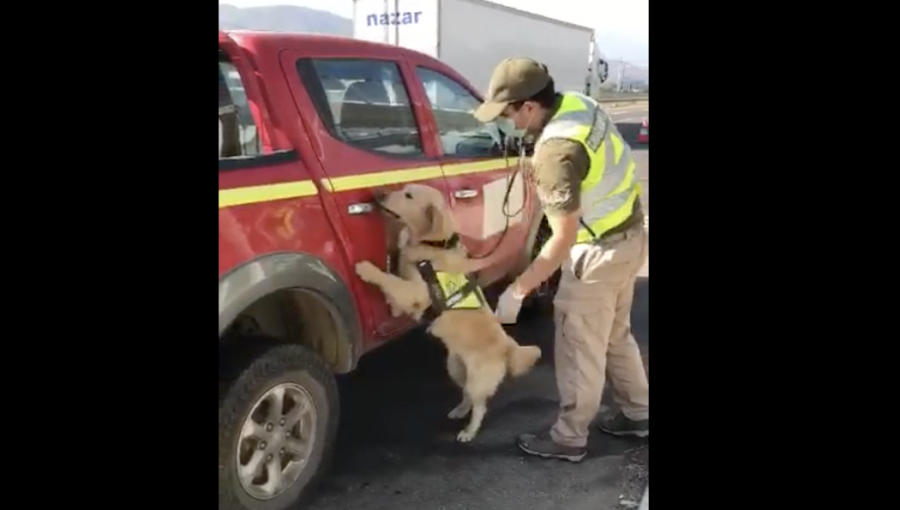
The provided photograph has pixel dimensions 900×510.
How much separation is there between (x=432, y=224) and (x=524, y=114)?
332mm

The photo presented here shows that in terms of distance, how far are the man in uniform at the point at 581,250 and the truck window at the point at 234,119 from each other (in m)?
0.54

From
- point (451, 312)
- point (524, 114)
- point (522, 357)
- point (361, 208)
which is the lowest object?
point (522, 357)

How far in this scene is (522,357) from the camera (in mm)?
1825

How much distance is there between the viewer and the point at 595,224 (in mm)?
1779

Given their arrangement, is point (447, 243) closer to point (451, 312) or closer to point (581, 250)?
point (451, 312)

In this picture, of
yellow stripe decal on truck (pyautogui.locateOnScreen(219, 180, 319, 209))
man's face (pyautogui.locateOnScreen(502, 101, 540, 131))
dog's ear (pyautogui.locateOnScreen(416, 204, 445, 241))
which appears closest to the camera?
yellow stripe decal on truck (pyautogui.locateOnScreen(219, 180, 319, 209))

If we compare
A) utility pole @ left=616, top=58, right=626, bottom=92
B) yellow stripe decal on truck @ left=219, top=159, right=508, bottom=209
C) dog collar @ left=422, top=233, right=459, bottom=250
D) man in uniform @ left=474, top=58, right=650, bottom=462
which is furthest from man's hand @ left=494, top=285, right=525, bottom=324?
utility pole @ left=616, top=58, right=626, bottom=92

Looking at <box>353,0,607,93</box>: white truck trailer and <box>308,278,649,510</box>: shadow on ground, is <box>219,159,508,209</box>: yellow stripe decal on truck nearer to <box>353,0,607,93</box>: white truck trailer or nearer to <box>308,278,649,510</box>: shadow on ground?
<box>353,0,607,93</box>: white truck trailer

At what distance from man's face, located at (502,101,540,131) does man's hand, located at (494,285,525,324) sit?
1.26ft

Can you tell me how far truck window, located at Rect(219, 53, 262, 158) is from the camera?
153 centimetres

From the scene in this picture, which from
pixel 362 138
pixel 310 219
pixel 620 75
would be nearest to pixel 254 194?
pixel 310 219

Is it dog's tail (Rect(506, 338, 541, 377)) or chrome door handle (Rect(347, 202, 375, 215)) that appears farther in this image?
dog's tail (Rect(506, 338, 541, 377))
